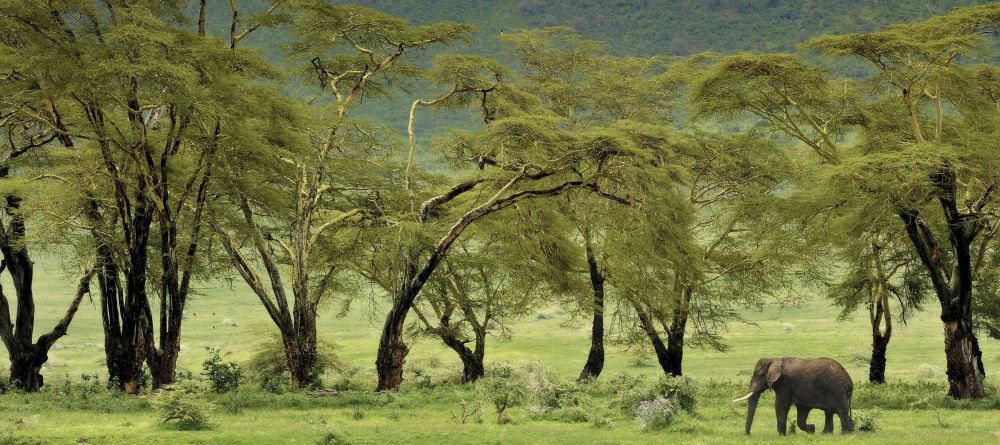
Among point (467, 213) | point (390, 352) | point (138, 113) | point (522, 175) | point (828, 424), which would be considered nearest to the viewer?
point (828, 424)

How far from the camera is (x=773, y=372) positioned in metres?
18.1

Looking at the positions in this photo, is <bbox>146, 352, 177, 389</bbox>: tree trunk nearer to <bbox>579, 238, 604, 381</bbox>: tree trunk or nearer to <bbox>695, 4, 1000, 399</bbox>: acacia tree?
<bbox>579, 238, 604, 381</bbox>: tree trunk

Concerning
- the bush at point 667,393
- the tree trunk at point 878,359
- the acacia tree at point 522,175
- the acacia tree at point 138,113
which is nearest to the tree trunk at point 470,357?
the acacia tree at point 522,175

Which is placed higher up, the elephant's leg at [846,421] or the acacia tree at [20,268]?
the acacia tree at [20,268]

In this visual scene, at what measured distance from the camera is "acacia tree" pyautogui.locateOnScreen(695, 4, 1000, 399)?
84.2 ft

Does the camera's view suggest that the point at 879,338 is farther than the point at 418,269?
Yes

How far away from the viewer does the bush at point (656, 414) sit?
64.2 feet

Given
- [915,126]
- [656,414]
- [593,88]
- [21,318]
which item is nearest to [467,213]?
[656,414]

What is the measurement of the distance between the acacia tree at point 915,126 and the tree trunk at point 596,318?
7.11m

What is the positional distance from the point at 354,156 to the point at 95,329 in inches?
2637

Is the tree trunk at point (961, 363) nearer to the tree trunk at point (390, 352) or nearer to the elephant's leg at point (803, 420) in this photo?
the elephant's leg at point (803, 420)

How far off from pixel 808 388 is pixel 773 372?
624 mm

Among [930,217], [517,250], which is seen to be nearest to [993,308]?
[930,217]

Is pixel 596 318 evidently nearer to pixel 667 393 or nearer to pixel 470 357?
pixel 470 357
